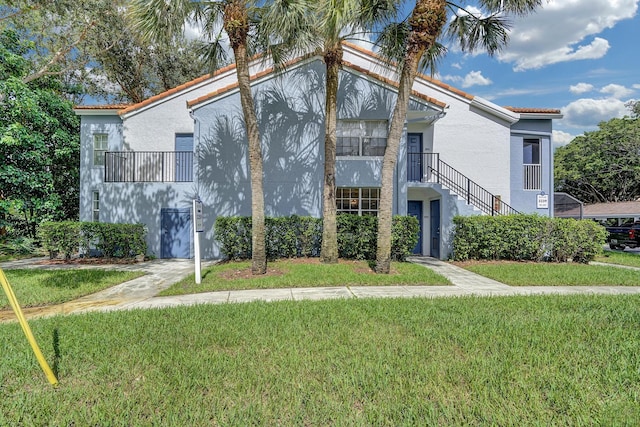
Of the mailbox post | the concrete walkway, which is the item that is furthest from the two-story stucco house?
the concrete walkway

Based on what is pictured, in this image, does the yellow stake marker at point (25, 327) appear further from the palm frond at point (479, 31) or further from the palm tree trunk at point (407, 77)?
the palm frond at point (479, 31)

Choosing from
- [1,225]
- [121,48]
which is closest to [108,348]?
[1,225]

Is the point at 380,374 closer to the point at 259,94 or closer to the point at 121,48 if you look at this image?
the point at 259,94

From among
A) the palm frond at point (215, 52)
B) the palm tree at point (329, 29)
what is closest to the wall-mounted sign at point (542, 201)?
the palm tree at point (329, 29)

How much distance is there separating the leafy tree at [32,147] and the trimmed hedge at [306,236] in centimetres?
797

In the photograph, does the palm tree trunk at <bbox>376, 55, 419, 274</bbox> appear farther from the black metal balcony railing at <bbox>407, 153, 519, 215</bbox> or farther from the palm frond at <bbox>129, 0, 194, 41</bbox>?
the palm frond at <bbox>129, 0, 194, 41</bbox>

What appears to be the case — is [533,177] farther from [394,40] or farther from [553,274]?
[394,40]

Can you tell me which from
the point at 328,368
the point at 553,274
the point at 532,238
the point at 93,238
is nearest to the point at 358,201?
the point at 532,238

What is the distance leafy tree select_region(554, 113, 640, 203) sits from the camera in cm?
2786

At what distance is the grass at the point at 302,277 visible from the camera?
8047mm

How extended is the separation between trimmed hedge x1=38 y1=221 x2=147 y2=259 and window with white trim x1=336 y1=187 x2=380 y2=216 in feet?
26.7

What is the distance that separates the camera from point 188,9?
8883mm

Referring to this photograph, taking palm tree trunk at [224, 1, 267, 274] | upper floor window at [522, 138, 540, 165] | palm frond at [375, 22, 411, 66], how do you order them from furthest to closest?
upper floor window at [522, 138, 540, 165]
palm frond at [375, 22, 411, 66]
palm tree trunk at [224, 1, 267, 274]

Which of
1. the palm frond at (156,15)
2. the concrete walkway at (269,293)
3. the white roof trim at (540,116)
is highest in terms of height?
the palm frond at (156,15)
